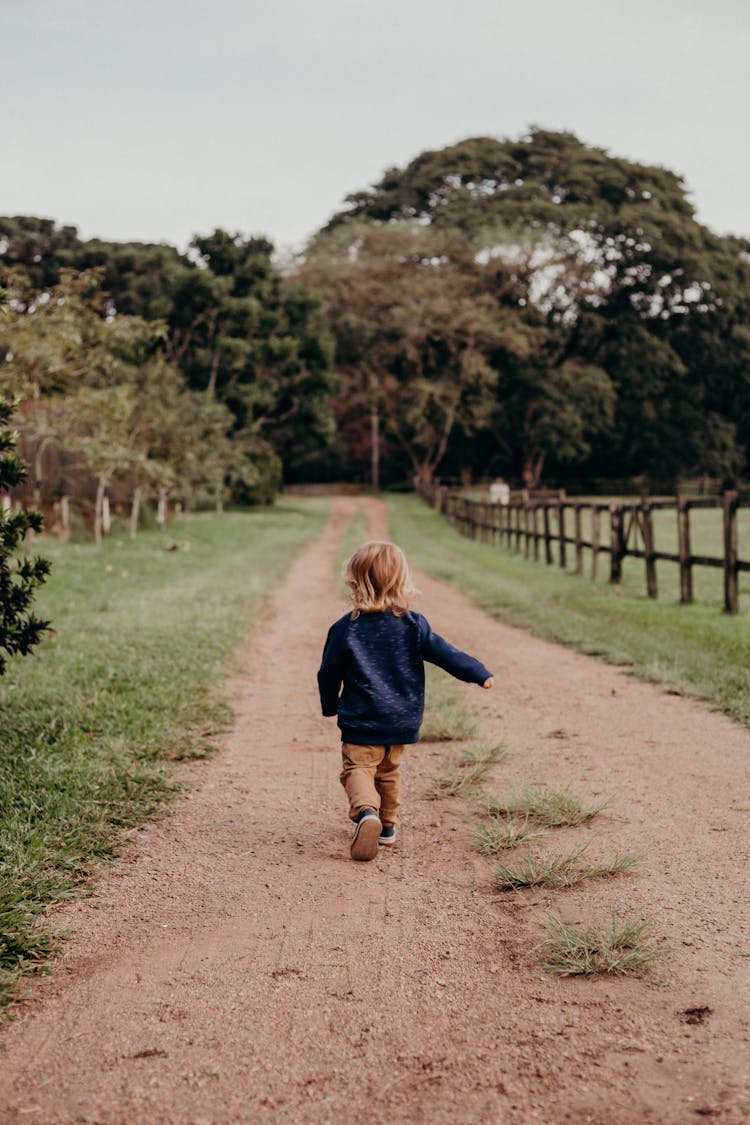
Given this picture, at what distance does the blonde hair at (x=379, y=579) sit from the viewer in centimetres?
431

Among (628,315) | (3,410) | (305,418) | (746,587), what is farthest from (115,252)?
(3,410)

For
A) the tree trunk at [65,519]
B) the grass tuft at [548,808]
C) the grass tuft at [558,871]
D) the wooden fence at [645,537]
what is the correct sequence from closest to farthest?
the grass tuft at [558,871] < the grass tuft at [548,808] < the wooden fence at [645,537] < the tree trunk at [65,519]

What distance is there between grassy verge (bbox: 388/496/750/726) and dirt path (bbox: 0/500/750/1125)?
7.77 ft

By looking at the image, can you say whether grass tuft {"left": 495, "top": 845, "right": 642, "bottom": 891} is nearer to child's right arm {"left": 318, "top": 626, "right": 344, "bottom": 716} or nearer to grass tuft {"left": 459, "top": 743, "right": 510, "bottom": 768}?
child's right arm {"left": 318, "top": 626, "right": 344, "bottom": 716}

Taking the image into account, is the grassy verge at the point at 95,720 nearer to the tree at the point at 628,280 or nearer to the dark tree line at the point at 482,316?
the dark tree line at the point at 482,316

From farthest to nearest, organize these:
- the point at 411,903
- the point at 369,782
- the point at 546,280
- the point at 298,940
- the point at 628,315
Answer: the point at 628,315, the point at 546,280, the point at 369,782, the point at 411,903, the point at 298,940

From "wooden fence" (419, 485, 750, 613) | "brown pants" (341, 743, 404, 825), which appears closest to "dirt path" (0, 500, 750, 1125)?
"brown pants" (341, 743, 404, 825)

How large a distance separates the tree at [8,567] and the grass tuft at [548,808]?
9.09 feet

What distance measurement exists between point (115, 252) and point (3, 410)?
149 ft

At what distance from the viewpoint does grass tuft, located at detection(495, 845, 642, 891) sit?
3.83 m

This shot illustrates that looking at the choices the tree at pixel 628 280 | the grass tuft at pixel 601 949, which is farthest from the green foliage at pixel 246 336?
the grass tuft at pixel 601 949

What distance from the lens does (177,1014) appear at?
2.90 m

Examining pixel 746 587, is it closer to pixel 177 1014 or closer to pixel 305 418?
pixel 177 1014

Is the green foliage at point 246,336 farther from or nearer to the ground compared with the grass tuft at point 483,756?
farther from the ground
